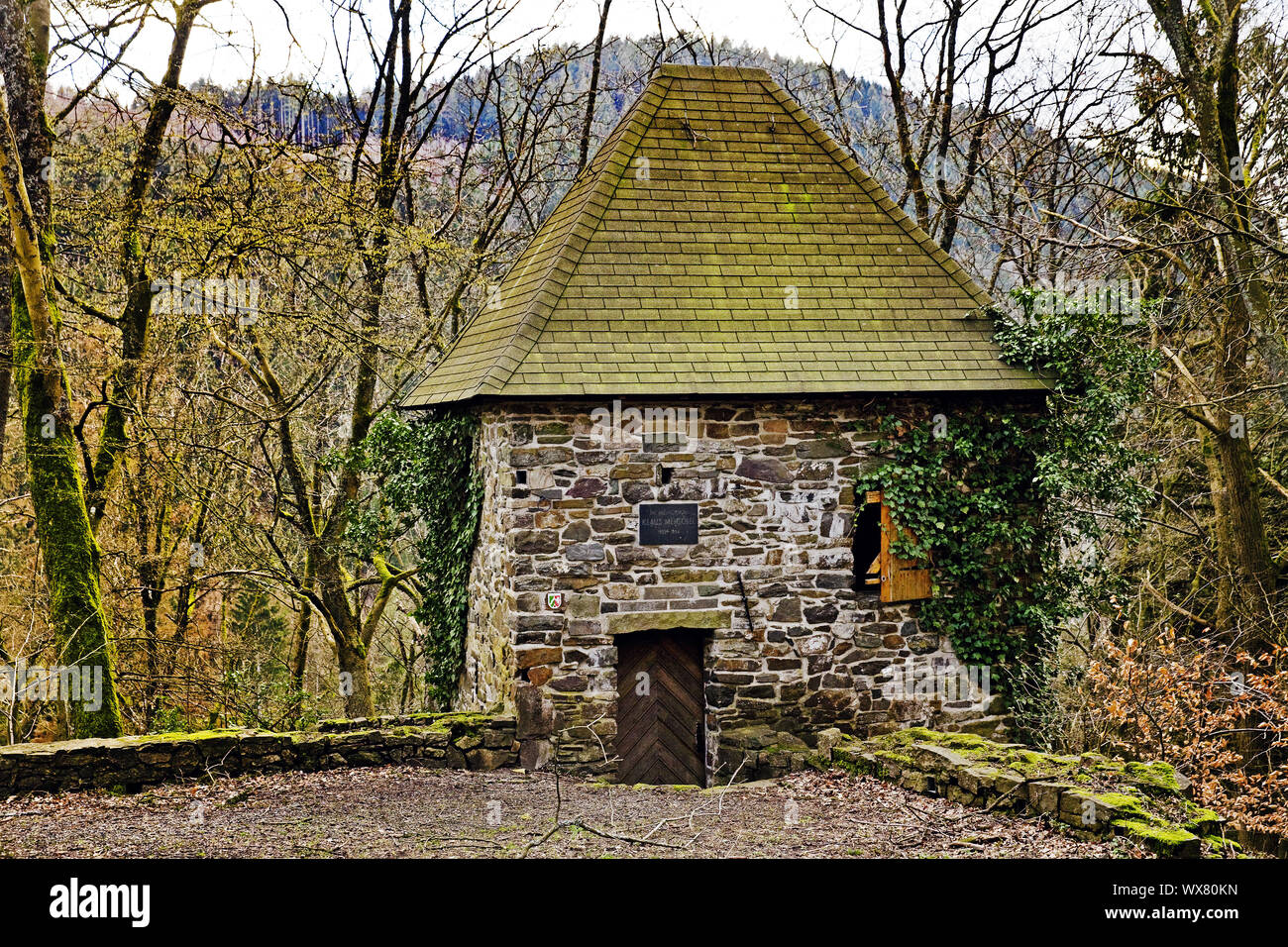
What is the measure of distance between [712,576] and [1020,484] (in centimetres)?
335

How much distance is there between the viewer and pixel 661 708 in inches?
417

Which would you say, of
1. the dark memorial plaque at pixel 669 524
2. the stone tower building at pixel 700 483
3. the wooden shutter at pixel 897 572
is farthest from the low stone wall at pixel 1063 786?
the dark memorial plaque at pixel 669 524

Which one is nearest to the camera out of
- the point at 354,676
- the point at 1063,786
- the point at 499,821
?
the point at 1063,786

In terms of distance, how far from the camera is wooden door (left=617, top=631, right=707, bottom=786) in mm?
10539

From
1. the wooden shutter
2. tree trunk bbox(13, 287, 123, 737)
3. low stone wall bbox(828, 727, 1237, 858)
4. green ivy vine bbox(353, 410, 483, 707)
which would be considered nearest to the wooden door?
low stone wall bbox(828, 727, 1237, 858)

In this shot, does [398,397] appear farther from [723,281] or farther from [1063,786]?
[1063,786]

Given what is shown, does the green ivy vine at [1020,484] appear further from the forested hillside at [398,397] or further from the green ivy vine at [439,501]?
the green ivy vine at [439,501]

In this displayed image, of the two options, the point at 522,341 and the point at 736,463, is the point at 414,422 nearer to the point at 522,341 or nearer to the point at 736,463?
the point at 522,341

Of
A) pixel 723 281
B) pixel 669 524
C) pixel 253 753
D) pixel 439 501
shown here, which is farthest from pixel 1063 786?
pixel 439 501

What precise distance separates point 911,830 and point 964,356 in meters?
5.18

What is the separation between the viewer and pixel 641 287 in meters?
10.8

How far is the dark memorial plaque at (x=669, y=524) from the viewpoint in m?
10.1

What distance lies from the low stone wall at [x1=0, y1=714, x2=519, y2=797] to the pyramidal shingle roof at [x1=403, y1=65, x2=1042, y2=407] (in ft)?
10.4

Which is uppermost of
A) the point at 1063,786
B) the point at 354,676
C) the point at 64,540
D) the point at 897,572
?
the point at 64,540
